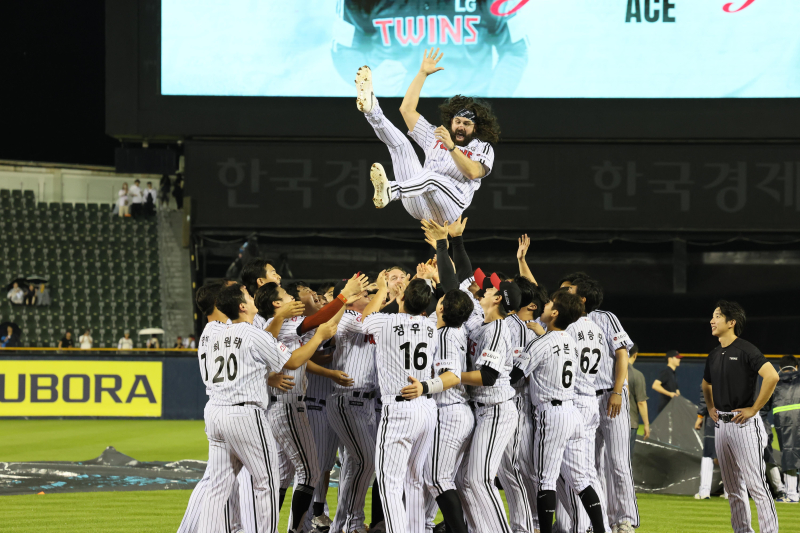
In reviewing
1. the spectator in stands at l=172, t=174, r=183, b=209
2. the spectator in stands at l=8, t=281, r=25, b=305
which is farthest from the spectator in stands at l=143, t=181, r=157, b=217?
the spectator in stands at l=8, t=281, r=25, b=305

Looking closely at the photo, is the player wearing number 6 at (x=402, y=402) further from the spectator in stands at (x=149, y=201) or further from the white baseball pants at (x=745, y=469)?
the spectator in stands at (x=149, y=201)

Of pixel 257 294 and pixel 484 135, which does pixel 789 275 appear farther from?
pixel 257 294

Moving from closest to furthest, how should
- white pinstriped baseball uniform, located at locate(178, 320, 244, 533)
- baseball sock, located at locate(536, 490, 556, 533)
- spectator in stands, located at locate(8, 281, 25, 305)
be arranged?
white pinstriped baseball uniform, located at locate(178, 320, 244, 533), baseball sock, located at locate(536, 490, 556, 533), spectator in stands, located at locate(8, 281, 25, 305)

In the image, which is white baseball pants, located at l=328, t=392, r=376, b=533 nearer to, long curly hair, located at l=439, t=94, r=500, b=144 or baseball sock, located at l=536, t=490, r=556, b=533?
baseball sock, located at l=536, t=490, r=556, b=533

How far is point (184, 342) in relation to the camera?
73.8 ft

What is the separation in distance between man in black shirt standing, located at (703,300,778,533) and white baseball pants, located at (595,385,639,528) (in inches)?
34.7

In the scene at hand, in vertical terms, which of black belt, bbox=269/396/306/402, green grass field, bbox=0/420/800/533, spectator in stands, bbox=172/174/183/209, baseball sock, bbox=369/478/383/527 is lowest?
green grass field, bbox=0/420/800/533

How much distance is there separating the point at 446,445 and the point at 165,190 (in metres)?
20.0

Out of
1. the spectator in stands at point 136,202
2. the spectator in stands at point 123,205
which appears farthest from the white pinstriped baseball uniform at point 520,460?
the spectator in stands at point 123,205

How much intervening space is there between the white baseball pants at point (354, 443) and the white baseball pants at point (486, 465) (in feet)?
2.73

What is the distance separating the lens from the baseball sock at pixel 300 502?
6.74 m

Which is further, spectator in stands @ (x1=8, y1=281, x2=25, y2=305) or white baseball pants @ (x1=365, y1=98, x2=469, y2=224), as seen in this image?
spectator in stands @ (x1=8, y1=281, x2=25, y2=305)

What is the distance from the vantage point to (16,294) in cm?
2169

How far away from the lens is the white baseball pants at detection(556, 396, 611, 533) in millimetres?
6871
